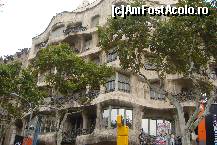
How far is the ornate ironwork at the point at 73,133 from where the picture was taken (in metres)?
32.8

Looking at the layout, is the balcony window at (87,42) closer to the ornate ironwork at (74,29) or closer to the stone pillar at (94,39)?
the stone pillar at (94,39)

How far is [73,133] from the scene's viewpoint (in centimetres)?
3412

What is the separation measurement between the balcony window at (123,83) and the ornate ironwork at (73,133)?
190 inches

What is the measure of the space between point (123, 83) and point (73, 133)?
7.16 m

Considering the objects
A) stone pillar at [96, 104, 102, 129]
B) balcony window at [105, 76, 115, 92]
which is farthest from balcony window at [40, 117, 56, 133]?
balcony window at [105, 76, 115, 92]

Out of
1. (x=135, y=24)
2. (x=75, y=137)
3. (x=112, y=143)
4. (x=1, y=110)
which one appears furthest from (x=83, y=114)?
(x=135, y=24)

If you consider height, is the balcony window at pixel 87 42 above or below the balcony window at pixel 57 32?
below

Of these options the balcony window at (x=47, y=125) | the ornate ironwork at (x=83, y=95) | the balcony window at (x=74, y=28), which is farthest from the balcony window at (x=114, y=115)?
the balcony window at (x=74, y=28)

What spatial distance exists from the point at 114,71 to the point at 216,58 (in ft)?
37.8

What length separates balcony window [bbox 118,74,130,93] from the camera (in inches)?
1273

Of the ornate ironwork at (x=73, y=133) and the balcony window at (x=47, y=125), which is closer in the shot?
the ornate ironwork at (x=73, y=133)

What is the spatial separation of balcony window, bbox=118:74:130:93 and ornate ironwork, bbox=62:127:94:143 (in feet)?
15.8

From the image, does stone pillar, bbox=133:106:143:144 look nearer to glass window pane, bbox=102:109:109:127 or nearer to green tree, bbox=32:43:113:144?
glass window pane, bbox=102:109:109:127

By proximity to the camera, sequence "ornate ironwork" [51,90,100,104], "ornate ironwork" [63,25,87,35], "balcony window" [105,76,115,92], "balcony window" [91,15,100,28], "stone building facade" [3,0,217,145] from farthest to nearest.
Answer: "ornate ironwork" [63,25,87,35] < "balcony window" [91,15,100,28] < "ornate ironwork" [51,90,100,104] < "balcony window" [105,76,115,92] < "stone building facade" [3,0,217,145]
